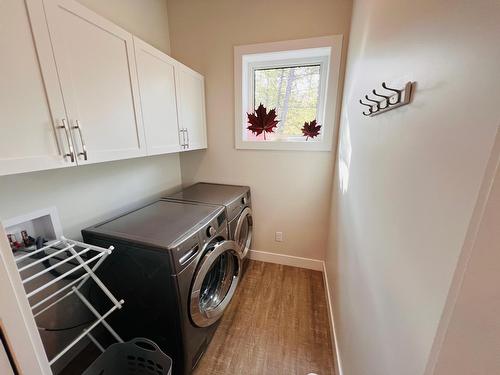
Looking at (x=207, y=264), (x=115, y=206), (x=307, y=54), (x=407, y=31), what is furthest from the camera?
(x=307, y=54)

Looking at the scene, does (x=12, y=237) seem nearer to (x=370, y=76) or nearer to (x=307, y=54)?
(x=370, y=76)

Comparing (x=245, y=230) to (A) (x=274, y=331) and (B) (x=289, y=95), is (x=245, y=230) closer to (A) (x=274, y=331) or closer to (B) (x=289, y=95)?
(A) (x=274, y=331)

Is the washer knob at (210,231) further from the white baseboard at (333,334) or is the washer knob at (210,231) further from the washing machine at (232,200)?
the white baseboard at (333,334)

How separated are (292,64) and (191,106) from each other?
3.76 feet

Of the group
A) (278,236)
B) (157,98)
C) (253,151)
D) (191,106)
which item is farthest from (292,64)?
(278,236)

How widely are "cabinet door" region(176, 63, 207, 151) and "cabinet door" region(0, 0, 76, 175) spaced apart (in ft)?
3.10

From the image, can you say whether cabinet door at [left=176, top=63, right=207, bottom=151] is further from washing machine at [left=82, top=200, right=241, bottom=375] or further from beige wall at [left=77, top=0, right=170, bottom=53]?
washing machine at [left=82, top=200, right=241, bottom=375]

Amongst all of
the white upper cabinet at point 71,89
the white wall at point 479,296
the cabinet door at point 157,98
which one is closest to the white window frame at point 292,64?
the cabinet door at point 157,98

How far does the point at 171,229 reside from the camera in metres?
1.19

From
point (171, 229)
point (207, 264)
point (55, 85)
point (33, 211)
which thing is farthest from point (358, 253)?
point (33, 211)

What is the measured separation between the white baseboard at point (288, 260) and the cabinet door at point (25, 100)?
208cm

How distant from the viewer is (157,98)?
1521 mm

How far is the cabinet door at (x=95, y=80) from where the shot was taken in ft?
3.04

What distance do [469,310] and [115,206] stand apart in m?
1.90
